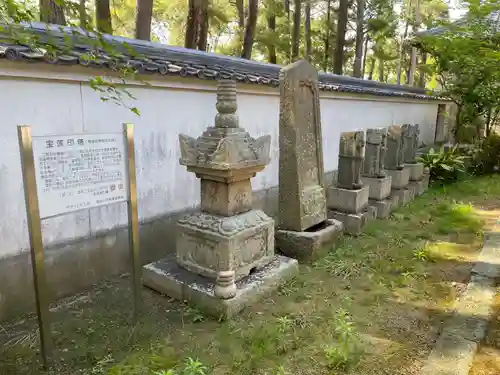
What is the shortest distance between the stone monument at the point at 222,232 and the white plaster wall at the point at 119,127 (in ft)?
2.97

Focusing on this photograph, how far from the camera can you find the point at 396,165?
8359mm

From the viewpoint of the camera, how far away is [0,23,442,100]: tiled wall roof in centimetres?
199

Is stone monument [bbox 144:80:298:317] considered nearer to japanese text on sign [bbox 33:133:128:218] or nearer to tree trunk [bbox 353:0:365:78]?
japanese text on sign [bbox 33:133:128:218]

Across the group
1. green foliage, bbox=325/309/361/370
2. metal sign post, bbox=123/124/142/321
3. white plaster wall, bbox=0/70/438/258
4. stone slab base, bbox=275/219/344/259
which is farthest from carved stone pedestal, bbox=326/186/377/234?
metal sign post, bbox=123/124/142/321

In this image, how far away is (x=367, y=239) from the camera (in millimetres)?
6266

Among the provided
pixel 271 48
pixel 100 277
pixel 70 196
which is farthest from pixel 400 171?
pixel 271 48

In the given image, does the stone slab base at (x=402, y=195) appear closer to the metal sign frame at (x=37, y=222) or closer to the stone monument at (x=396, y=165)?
the stone monument at (x=396, y=165)

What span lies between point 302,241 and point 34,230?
11.4 ft

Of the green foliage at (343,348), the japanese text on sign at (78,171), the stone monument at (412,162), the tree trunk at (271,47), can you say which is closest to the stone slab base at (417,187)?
the stone monument at (412,162)

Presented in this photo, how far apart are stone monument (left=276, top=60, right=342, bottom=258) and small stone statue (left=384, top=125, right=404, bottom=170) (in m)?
3.20

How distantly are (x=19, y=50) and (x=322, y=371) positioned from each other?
12.2 ft

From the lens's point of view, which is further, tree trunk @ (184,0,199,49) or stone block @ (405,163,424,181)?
tree trunk @ (184,0,199,49)

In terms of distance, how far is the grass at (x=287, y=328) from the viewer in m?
3.10

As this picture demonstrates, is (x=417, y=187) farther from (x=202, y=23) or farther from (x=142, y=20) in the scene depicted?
(x=142, y=20)
